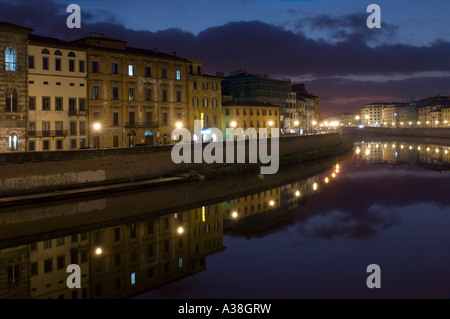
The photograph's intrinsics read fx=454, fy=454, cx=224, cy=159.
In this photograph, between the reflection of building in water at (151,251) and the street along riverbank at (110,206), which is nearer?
the reflection of building in water at (151,251)

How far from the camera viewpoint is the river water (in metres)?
15.9

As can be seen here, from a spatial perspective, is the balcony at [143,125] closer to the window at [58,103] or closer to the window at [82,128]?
the window at [82,128]

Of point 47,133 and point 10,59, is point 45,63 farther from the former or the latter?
point 47,133

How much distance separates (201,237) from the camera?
74.6ft

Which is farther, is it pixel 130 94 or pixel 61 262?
pixel 130 94

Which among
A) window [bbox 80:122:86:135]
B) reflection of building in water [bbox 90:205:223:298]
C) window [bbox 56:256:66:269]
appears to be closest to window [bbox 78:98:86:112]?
window [bbox 80:122:86:135]

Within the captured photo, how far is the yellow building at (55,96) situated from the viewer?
36969 millimetres

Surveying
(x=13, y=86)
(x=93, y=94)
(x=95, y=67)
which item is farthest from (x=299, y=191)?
(x=13, y=86)

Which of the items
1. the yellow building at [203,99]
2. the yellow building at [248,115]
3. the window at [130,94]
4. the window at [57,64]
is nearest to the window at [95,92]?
the window at [130,94]

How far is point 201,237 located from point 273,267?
574cm

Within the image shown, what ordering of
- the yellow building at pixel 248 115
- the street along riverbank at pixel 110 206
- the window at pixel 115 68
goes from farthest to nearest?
the yellow building at pixel 248 115, the window at pixel 115 68, the street along riverbank at pixel 110 206

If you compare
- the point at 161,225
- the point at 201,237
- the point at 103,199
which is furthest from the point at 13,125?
the point at 201,237

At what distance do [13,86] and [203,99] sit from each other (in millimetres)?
24489

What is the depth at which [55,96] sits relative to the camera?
38.8 m
